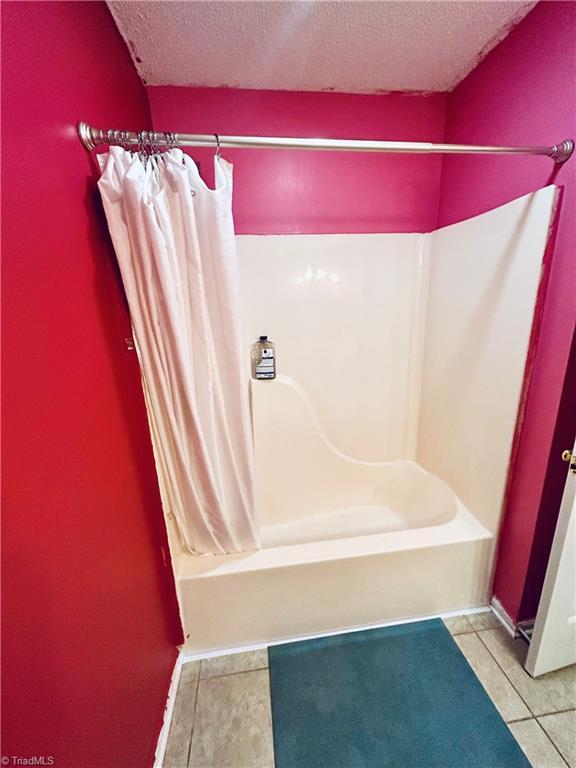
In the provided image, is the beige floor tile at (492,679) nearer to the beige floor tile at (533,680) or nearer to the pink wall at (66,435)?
the beige floor tile at (533,680)

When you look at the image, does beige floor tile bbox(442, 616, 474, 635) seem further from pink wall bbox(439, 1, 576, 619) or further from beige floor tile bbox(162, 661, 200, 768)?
beige floor tile bbox(162, 661, 200, 768)

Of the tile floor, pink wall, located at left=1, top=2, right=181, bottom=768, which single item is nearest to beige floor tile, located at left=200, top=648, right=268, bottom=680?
the tile floor

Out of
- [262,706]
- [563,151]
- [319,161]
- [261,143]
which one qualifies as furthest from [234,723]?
[319,161]

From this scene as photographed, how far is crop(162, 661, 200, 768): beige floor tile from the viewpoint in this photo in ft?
3.03

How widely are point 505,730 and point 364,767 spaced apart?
0.47 meters

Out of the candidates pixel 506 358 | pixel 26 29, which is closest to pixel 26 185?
pixel 26 29

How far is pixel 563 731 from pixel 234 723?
3.45 ft

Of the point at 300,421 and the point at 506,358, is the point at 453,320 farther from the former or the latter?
the point at 300,421

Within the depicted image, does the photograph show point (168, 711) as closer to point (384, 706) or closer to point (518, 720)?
point (384, 706)

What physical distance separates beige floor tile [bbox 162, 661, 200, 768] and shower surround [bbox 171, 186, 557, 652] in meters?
0.12

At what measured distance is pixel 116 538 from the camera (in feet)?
2.52

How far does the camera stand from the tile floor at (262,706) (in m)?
0.92

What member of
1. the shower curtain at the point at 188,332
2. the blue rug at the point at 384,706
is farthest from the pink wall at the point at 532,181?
the shower curtain at the point at 188,332

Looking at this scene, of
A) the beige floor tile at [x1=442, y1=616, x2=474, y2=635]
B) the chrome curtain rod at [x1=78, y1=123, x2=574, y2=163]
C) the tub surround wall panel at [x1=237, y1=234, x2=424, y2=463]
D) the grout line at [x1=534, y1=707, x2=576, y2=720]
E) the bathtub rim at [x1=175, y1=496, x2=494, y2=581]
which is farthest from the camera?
the tub surround wall panel at [x1=237, y1=234, x2=424, y2=463]
